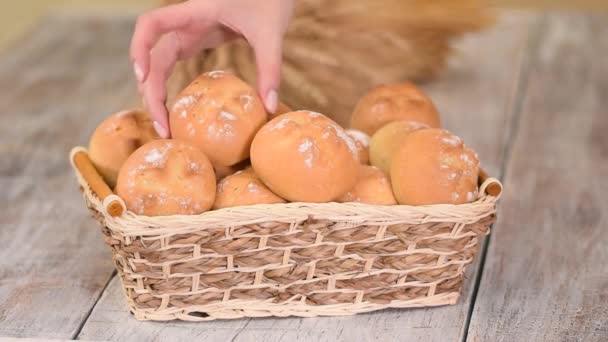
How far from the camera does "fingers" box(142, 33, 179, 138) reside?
100 centimetres

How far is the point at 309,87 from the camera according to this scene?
4.59ft

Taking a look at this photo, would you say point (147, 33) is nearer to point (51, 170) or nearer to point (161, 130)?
point (161, 130)

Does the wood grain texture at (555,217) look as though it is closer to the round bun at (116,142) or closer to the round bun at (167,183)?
the round bun at (167,183)

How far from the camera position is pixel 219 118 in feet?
3.10

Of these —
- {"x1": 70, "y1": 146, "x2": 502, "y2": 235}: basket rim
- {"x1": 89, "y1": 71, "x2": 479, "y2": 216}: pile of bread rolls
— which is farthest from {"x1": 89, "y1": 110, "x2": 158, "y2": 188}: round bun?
{"x1": 70, "y1": 146, "x2": 502, "y2": 235}: basket rim

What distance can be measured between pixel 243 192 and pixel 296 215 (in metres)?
0.07

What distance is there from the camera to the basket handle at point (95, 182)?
87 cm

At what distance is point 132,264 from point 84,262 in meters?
0.22

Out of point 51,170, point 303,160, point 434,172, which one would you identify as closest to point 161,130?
point 303,160

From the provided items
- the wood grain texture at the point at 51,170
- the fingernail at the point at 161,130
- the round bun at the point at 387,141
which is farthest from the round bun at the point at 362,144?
the wood grain texture at the point at 51,170

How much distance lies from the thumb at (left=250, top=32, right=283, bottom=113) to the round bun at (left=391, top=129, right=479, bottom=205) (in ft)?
0.52

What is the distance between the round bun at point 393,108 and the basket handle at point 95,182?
1.12 feet

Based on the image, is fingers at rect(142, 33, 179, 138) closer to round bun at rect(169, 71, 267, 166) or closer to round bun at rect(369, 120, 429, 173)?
round bun at rect(169, 71, 267, 166)

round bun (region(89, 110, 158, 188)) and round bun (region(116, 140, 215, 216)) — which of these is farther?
round bun (region(89, 110, 158, 188))
